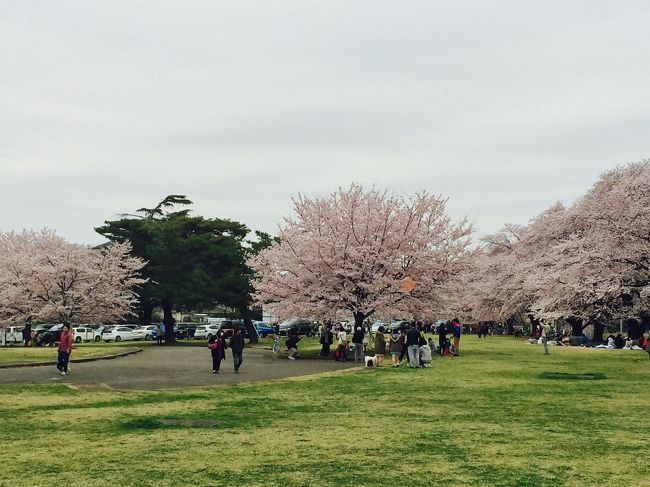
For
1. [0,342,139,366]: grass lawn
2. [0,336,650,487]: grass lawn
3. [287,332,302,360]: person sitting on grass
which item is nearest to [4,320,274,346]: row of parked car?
[0,342,139,366]: grass lawn

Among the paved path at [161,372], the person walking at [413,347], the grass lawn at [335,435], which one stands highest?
the person walking at [413,347]

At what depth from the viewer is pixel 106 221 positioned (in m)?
63.3

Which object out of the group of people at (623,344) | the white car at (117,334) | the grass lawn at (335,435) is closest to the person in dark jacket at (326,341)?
the grass lawn at (335,435)

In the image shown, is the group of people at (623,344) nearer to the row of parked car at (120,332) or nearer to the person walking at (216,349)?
the person walking at (216,349)

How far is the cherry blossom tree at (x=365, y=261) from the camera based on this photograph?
→ 119 feet

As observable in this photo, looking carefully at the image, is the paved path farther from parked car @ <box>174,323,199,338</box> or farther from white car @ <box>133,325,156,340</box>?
parked car @ <box>174,323,199,338</box>

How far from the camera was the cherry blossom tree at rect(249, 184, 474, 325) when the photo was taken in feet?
119

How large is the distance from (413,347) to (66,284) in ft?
127

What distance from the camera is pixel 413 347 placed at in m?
26.7

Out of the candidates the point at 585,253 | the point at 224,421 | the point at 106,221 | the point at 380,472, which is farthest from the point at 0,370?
the point at 106,221

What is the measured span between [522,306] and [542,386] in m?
49.2

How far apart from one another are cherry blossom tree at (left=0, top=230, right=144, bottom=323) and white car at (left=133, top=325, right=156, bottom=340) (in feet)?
16.5

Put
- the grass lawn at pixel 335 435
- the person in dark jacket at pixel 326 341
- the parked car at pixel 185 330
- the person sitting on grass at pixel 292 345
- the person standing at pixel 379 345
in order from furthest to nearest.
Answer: the parked car at pixel 185 330, the person in dark jacket at pixel 326 341, the person sitting on grass at pixel 292 345, the person standing at pixel 379 345, the grass lawn at pixel 335 435

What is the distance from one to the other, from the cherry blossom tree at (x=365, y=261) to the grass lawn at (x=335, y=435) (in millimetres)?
16019
